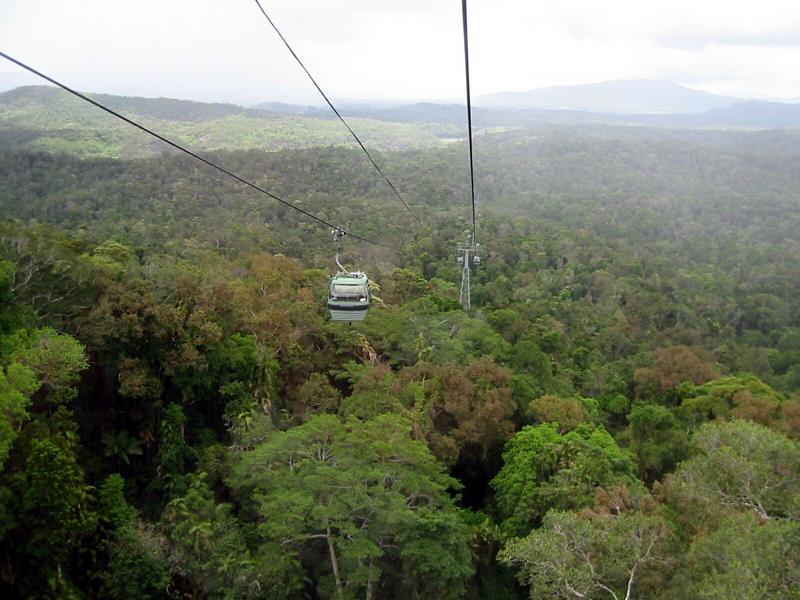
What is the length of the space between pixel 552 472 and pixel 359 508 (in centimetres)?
502

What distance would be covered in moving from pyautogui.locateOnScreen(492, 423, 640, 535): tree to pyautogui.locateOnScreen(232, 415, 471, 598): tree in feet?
6.60

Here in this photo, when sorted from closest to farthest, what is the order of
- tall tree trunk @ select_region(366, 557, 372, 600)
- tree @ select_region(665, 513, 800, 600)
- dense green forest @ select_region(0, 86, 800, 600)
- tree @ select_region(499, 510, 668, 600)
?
tree @ select_region(665, 513, 800, 600)
tree @ select_region(499, 510, 668, 600)
dense green forest @ select_region(0, 86, 800, 600)
tall tree trunk @ select_region(366, 557, 372, 600)

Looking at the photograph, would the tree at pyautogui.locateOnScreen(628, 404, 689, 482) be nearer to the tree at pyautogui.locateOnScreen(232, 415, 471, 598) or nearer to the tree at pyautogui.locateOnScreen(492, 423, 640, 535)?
the tree at pyautogui.locateOnScreen(492, 423, 640, 535)

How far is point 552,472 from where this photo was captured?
13.2 m

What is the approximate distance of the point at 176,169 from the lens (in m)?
52.5

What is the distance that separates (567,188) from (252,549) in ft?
228

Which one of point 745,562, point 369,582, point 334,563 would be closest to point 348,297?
point 334,563

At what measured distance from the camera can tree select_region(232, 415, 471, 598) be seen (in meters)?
10.1

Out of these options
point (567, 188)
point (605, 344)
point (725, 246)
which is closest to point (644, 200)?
point (567, 188)

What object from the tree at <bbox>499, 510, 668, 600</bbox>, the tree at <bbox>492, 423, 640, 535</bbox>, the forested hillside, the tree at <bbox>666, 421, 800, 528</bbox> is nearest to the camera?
the tree at <bbox>499, 510, 668, 600</bbox>

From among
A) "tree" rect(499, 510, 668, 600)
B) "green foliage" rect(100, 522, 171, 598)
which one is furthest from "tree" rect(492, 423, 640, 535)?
"green foliage" rect(100, 522, 171, 598)

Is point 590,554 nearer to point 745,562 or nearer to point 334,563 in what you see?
point 745,562

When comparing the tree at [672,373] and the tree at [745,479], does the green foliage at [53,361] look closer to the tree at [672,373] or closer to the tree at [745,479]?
the tree at [745,479]

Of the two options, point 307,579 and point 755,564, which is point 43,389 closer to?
point 307,579
